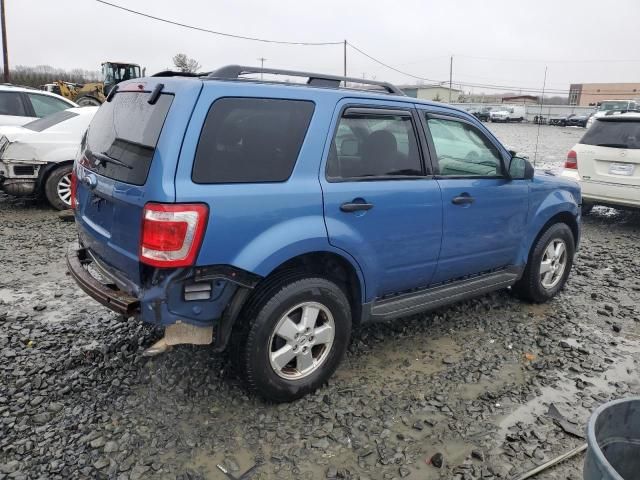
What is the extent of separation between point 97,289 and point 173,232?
31.5 inches

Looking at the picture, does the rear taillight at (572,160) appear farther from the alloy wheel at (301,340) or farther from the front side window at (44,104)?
the front side window at (44,104)

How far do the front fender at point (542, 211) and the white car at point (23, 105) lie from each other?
8492 millimetres

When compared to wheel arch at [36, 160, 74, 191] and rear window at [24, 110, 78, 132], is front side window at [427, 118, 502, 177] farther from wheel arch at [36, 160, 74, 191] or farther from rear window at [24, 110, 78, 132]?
rear window at [24, 110, 78, 132]

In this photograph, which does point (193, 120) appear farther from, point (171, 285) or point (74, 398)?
point (74, 398)

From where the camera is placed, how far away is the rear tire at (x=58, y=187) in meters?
7.55

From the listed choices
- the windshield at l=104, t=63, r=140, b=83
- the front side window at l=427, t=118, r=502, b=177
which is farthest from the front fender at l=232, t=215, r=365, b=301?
the windshield at l=104, t=63, r=140, b=83

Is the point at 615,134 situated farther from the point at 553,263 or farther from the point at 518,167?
the point at 518,167

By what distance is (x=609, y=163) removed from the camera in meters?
7.66

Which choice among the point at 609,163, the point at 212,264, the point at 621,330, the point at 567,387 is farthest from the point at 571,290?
the point at 212,264

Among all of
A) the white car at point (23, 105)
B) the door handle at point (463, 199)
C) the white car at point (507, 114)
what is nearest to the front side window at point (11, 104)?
the white car at point (23, 105)

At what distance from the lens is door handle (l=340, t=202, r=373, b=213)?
3131 millimetres

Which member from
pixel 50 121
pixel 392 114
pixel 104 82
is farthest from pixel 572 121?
pixel 392 114

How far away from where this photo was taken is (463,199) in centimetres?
380

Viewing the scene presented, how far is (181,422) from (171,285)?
879mm
